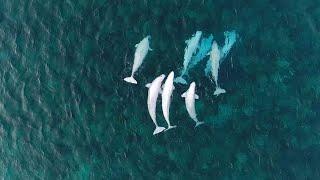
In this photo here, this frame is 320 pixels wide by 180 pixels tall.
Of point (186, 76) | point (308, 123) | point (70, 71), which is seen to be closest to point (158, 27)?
point (186, 76)

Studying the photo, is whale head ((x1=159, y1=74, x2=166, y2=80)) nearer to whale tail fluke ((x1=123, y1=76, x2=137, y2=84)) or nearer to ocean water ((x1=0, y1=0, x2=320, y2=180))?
ocean water ((x1=0, y1=0, x2=320, y2=180))

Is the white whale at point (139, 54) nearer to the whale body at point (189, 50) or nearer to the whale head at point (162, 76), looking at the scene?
the whale head at point (162, 76)

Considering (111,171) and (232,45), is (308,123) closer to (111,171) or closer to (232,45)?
(232,45)

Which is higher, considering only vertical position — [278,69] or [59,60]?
[59,60]

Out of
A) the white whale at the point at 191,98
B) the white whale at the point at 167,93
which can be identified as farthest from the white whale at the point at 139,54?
the white whale at the point at 191,98

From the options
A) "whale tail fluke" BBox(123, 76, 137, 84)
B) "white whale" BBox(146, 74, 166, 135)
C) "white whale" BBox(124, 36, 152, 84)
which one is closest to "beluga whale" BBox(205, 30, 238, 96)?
"white whale" BBox(146, 74, 166, 135)

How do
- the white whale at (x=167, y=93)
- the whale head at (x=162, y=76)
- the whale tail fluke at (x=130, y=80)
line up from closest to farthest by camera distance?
the white whale at (x=167, y=93)
the whale head at (x=162, y=76)
the whale tail fluke at (x=130, y=80)

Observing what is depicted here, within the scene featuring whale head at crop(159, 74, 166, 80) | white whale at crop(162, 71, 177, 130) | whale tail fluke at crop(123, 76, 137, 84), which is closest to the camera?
white whale at crop(162, 71, 177, 130)
